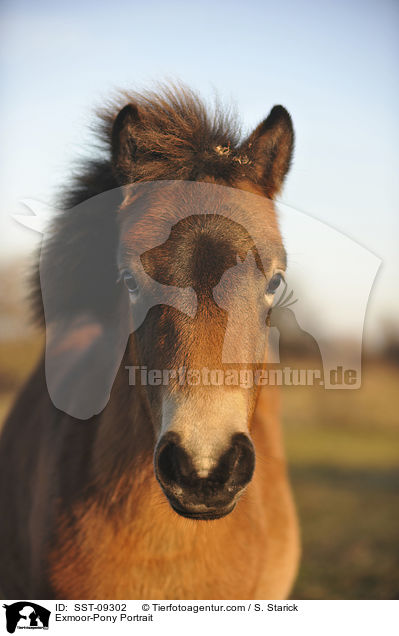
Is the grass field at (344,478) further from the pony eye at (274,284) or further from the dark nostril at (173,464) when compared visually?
the dark nostril at (173,464)

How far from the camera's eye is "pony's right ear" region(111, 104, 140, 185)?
2166 millimetres

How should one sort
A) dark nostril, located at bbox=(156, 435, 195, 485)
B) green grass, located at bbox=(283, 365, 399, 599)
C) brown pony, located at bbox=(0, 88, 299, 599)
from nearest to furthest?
dark nostril, located at bbox=(156, 435, 195, 485) → brown pony, located at bbox=(0, 88, 299, 599) → green grass, located at bbox=(283, 365, 399, 599)

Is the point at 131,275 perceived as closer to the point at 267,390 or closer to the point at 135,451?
the point at 135,451

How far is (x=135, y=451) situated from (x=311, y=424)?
13843mm

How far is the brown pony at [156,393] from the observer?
174cm

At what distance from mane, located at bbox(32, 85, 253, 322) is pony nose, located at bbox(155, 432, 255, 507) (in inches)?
39.2

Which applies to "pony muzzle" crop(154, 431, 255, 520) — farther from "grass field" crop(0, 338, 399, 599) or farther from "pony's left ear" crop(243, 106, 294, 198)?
"grass field" crop(0, 338, 399, 599)

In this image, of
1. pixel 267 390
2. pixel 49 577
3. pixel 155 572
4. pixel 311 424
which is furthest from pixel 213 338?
pixel 311 424

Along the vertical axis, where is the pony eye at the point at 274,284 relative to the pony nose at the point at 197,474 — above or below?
above

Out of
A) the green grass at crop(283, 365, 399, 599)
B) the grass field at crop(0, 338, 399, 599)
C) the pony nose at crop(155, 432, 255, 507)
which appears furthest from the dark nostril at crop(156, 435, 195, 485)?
the green grass at crop(283, 365, 399, 599)
